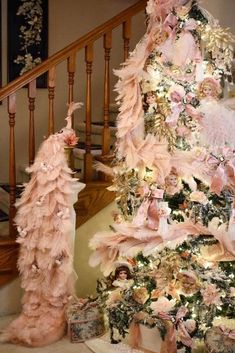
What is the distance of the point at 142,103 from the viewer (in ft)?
8.86

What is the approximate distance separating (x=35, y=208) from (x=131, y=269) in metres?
0.64

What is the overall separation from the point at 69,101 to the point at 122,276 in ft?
3.60

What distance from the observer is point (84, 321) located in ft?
9.17

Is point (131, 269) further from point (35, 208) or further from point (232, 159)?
point (232, 159)

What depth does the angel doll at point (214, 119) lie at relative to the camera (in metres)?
2.52

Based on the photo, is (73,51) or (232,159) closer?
(232,159)

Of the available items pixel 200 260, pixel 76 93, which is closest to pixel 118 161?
pixel 200 260

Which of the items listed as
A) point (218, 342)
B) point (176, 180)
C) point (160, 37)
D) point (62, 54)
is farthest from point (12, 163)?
point (218, 342)

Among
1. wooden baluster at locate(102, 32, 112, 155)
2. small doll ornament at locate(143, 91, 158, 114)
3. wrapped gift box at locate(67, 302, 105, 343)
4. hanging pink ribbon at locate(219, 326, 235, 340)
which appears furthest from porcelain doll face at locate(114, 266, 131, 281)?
small doll ornament at locate(143, 91, 158, 114)

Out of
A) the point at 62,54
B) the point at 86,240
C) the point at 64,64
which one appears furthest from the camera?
the point at 64,64

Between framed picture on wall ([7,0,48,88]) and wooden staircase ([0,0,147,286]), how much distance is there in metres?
1.29

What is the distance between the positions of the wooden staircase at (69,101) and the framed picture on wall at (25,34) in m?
1.29

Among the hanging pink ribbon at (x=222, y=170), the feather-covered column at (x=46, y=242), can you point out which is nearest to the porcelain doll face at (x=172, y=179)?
the hanging pink ribbon at (x=222, y=170)

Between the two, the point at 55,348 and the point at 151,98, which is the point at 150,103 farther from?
the point at 55,348
